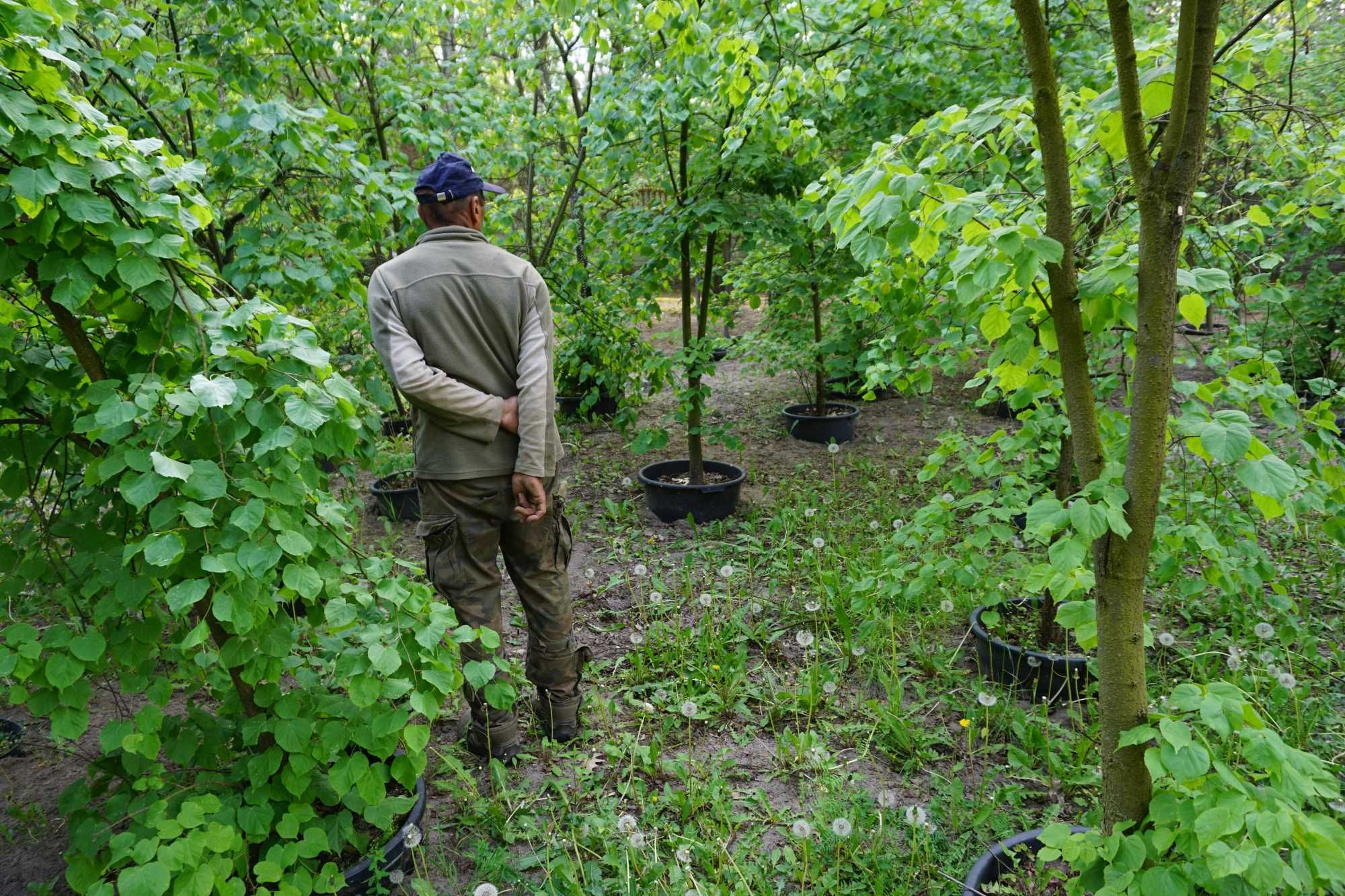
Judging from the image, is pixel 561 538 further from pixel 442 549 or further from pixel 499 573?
pixel 442 549

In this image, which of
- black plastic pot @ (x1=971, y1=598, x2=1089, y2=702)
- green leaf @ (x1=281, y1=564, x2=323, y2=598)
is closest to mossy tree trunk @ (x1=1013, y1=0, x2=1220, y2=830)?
black plastic pot @ (x1=971, y1=598, x2=1089, y2=702)

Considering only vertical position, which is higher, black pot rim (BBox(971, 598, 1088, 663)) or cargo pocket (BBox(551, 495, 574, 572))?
cargo pocket (BBox(551, 495, 574, 572))

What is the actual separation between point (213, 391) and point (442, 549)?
1324mm

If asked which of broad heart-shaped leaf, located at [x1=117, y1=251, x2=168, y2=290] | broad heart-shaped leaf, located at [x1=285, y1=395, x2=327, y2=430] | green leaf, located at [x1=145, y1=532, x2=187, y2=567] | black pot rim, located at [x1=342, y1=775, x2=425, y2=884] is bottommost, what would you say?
black pot rim, located at [x1=342, y1=775, x2=425, y2=884]

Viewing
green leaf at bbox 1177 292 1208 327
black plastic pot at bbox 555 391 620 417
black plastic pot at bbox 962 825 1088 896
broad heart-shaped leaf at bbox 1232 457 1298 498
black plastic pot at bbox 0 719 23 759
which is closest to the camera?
broad heart-shaped leaf at bbox 1232 457 1298 498

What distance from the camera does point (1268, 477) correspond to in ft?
4.72

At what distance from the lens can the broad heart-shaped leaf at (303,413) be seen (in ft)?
5.63

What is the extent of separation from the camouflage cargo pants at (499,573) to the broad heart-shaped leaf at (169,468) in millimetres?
1180

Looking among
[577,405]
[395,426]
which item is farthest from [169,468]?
[577,405]

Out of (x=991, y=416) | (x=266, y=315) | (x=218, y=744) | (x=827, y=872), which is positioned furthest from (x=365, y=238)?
(x=991, y=416)

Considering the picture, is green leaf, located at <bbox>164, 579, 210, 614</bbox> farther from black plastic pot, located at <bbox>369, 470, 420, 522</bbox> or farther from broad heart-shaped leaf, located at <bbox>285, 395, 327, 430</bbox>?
black plastic pot, located at <bbox>369, 470, 420, 522</bbox>

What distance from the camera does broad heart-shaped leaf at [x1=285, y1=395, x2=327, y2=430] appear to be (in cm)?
171

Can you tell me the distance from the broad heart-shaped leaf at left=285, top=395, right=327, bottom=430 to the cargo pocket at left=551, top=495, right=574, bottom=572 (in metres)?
1.32

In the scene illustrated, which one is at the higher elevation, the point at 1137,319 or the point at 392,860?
the point at 1137,319
